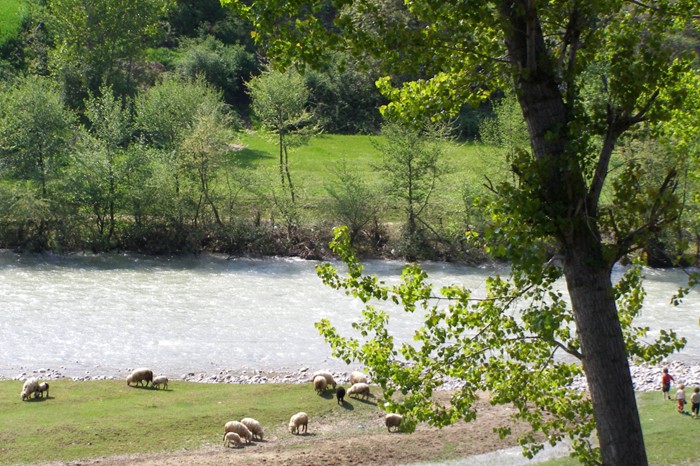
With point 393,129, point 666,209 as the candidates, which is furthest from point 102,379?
point 393,129

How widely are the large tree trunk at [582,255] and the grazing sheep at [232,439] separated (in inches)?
649

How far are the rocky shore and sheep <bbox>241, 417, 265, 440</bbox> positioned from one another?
5.57 meters

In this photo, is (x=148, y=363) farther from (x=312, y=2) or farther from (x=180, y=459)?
(x=312, y=2)

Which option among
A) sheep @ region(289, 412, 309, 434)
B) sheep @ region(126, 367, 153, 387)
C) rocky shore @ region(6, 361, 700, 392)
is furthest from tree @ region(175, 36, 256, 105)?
sheep @ region(289, 412, 309, 434)

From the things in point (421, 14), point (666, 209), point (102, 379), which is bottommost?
point (102, 379)

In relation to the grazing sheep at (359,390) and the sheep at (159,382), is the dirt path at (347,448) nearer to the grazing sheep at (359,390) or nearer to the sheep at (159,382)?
the grazing sheep at (359,390)

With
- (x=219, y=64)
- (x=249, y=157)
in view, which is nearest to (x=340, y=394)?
(x=249, y=157)

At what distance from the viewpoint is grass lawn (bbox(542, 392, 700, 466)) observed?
21830mm

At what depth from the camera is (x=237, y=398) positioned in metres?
28.3

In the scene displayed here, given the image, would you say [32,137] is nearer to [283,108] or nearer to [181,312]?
[283,108]

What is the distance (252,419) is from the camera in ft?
83.8

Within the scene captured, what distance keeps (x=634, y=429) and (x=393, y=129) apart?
157 feet

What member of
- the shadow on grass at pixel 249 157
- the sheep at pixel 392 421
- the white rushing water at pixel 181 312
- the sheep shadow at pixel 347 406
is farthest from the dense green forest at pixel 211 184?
the sheep at pixel 392 421

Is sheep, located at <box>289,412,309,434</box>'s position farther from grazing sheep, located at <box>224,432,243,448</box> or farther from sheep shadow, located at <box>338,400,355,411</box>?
sheep shadow, located at <box>338,400,355,411</box>
